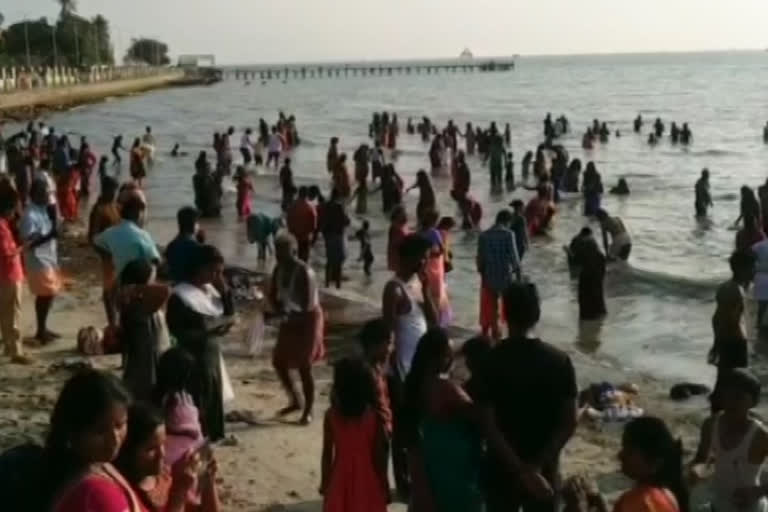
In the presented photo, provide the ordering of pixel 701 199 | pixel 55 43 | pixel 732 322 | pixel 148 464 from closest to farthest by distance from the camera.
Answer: pixel 148 464 → pixel 732 322 → pixel 701 199 → pixel 55 43

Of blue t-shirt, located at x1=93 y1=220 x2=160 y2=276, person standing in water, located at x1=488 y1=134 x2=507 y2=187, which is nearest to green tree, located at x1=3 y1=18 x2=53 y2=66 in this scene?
person standing in water, located at x1=488 y1=134 x2=507 y2=187

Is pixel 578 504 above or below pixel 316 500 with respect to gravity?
above

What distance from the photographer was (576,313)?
1572 centimetres

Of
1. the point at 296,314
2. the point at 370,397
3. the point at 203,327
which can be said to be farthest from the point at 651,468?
the point at 296,314

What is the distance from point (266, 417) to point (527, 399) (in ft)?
14.0

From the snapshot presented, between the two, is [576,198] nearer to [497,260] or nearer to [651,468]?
[497,260]

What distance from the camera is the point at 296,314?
854 centimetres

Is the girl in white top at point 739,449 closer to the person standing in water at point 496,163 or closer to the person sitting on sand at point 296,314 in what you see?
the person sitting on sand at point 296,314

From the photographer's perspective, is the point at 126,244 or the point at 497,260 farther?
the point at 497,260

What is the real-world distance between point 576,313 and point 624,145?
3485 cm

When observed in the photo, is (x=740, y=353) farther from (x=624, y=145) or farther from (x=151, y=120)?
(x=151, y=120)

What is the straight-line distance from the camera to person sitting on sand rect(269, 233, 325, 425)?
8359mm

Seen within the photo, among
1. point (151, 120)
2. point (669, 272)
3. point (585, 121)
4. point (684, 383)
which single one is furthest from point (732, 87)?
point (684, 383)

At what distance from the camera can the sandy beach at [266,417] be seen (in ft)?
25.1
